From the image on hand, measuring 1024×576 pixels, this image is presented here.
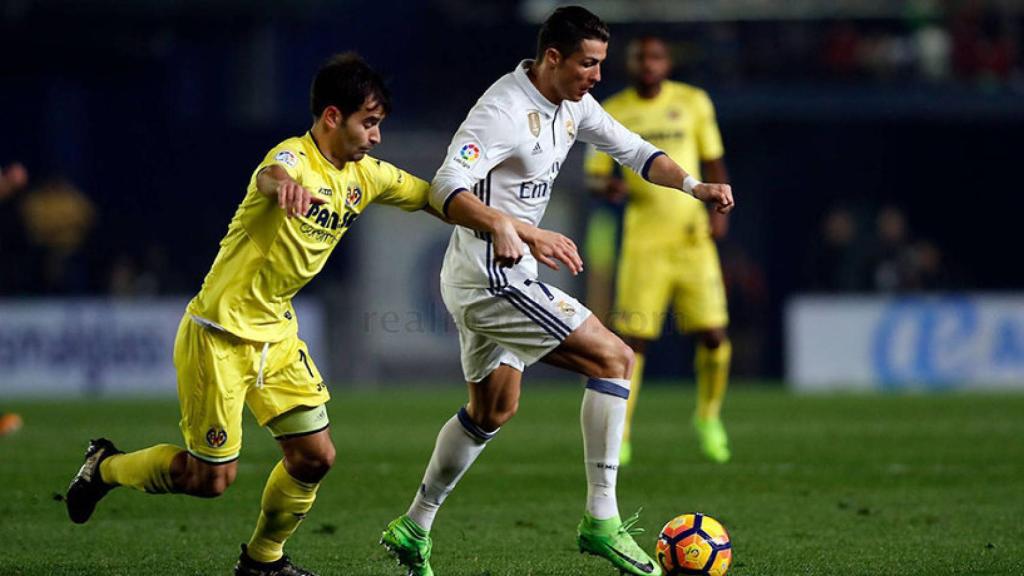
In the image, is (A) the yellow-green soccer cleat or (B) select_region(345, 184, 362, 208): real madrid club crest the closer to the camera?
(B) select_region(345, 184, 362, 208): real madrid club crest

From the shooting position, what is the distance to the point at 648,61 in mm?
10688

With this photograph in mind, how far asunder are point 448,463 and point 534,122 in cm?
141

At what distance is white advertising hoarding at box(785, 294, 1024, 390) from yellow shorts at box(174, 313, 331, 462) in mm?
13204

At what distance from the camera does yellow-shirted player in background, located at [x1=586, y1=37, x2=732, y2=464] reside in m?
10.8

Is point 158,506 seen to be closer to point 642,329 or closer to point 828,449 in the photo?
point 642,329

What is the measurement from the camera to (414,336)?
74.7ft

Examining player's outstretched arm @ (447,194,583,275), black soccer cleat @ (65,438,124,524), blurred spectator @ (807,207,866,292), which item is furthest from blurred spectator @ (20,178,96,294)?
player's outstretched arm @ (447,194,583,275)

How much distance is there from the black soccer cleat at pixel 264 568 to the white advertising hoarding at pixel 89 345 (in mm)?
12205

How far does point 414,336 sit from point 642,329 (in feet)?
40.0

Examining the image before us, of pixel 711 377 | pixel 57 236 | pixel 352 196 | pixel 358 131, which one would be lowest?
pixel 57 236

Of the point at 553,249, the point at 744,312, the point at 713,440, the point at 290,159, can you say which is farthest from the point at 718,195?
the point at 744,312

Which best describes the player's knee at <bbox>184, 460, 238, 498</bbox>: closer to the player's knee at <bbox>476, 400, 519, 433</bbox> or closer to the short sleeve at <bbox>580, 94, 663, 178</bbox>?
the player's knee at <bbox>476, 400, 519, 433</bbox>

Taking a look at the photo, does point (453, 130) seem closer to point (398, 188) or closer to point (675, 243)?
point (675, 243)

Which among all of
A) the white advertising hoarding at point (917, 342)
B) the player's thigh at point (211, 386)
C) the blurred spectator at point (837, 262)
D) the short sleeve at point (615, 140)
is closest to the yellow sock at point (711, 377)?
the short sleeve at point (615, 140)
